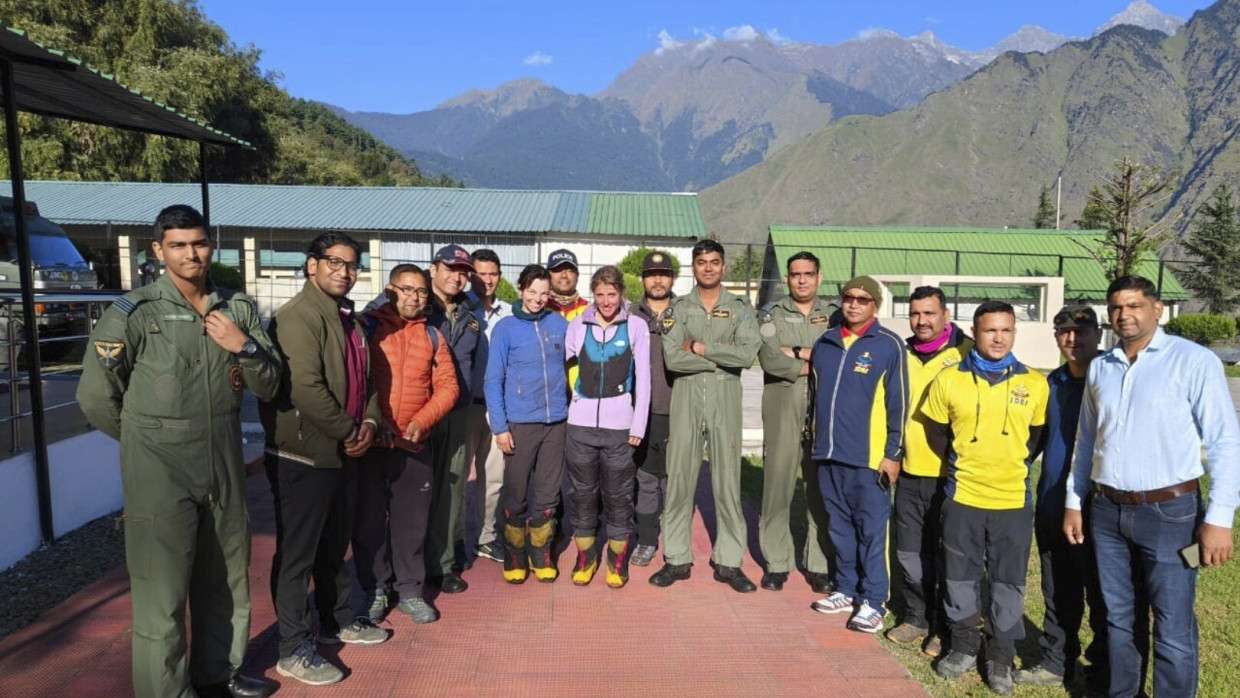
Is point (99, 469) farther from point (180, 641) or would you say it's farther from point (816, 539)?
point (816, 539)

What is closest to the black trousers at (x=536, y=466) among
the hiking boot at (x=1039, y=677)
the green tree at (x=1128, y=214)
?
the hiking boot at (x=1039, y=677)

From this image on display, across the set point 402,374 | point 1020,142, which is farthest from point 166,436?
point 1020,142

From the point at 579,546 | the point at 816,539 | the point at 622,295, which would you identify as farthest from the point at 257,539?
the point at 816,539

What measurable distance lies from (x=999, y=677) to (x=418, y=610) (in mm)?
2753

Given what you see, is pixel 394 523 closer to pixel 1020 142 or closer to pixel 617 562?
pixel 617 562

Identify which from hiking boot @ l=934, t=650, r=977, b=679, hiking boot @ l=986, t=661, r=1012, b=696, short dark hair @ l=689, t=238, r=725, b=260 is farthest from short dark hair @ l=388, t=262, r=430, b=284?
hiking boot @ l=986, t=661, r=1012, b=696

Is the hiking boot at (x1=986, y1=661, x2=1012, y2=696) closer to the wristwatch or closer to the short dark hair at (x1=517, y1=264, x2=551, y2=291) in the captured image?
the short dark hair at (x1=517, y1=264, x2=551, y2=291)

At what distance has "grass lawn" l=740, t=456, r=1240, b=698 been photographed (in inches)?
133

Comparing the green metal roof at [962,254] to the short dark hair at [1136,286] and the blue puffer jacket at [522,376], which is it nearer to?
the blue puffer jacket at [522,376]

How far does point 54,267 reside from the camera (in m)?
10.2

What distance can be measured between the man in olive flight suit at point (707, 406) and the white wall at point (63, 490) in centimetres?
380

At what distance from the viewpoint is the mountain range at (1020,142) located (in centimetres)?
10062

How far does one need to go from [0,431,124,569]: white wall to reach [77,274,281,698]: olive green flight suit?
252 centimetres

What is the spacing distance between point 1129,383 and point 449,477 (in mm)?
3321
